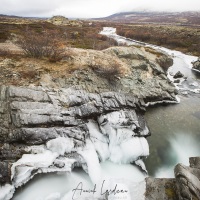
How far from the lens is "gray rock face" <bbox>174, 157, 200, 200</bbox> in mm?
8273

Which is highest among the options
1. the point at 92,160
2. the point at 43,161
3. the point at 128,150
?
the point at 43,161

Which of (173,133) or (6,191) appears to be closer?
(6,191)

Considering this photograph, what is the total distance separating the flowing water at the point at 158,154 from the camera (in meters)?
9.62

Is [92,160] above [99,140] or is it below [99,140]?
below

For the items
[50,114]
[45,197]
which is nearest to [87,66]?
[50,114]

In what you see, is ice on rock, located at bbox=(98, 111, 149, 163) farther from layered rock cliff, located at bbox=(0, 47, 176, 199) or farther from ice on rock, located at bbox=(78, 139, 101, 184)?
ice on rock, located at bbox=(78, 139, 101, 184)

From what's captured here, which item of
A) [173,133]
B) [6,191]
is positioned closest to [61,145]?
[6,191]

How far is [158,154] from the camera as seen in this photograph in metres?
12.9

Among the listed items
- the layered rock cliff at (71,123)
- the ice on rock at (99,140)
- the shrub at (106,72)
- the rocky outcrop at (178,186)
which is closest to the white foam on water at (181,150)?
the layered rock cliff at (71,123)

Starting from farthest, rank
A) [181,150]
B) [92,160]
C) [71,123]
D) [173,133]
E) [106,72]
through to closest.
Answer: [106,72] < [173,133] < [181,150] < [71,123] < [92,160]

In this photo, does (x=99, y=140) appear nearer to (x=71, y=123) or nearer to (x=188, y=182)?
(x=71, y=123)

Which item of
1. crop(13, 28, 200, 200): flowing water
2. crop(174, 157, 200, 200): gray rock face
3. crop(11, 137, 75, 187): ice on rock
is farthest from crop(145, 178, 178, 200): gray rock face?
crop(11, 137, 75, 187): ice on rock

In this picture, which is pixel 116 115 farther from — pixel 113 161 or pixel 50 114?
pixel 50 114

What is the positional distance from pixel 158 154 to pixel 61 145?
6145 mm
